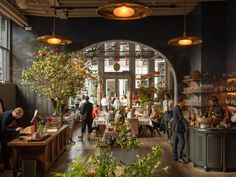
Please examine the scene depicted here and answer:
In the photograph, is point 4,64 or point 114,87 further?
point 114,87

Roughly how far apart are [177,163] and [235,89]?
245 cm

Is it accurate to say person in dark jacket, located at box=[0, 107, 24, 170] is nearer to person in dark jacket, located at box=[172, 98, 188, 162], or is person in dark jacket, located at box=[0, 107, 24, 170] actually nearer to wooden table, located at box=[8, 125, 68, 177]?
wooden table, located at box=[8, 125, 68, 177]

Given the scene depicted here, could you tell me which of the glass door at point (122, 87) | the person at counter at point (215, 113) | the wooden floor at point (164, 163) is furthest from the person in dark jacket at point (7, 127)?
the glass door at point (122, 87)

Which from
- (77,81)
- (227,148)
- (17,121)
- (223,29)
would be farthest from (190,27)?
(17,121)

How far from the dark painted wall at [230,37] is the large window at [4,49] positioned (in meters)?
7.22

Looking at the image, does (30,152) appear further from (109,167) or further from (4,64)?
(4,64)

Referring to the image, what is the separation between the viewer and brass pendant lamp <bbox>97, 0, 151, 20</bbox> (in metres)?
3.51

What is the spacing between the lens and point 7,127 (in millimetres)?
7188

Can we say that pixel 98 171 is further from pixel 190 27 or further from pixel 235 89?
pixel 190 27

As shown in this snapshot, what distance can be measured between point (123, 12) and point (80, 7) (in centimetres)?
689

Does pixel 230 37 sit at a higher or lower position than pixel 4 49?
higher

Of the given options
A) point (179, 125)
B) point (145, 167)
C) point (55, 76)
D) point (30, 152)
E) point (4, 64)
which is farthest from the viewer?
point (4, 64)

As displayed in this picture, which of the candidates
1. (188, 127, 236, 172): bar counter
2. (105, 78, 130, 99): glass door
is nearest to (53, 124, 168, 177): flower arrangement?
(188, 127, 236, 172): bar counter

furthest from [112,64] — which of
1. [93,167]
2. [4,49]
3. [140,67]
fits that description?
[93,167]
